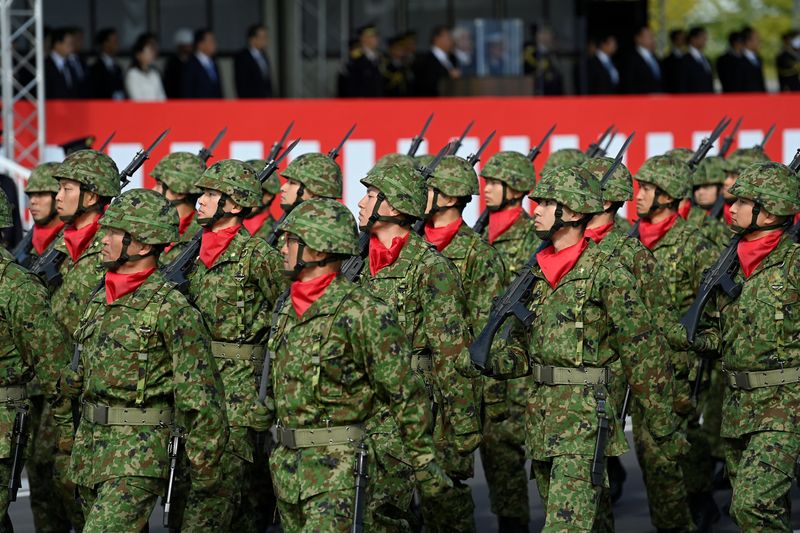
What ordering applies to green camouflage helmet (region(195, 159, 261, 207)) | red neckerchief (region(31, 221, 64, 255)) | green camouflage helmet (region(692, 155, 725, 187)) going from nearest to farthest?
green camouflage helmet (region(195, 159, 261, 207)) < red neckerchief (region(31, 221, 64, 255)) < green camouflage helmet (region(692, 155, 725, 187))

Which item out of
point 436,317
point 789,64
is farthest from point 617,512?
point 789,64

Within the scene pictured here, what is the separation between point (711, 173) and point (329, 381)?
7.10m

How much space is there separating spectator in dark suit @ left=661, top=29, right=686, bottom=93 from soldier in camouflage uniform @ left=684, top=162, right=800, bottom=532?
38.4 ft

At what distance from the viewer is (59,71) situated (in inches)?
707

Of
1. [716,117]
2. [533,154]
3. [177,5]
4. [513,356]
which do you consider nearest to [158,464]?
[513,356]

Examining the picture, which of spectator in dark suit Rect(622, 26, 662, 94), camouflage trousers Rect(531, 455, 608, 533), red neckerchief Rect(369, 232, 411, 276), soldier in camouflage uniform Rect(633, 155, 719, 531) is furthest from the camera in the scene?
spectator in dark suit Rect(622, 26, 662, 94)

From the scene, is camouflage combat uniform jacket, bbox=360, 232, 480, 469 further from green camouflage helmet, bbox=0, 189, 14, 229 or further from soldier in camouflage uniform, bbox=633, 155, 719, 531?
green camouflage helmet, bbox=0, 189, 14, 229

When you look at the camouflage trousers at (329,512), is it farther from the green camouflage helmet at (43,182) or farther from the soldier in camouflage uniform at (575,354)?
the green camouflage helmet at (43,182)

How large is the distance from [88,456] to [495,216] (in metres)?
4.71

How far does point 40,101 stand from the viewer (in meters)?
16.5

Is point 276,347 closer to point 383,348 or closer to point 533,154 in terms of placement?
point 383,348

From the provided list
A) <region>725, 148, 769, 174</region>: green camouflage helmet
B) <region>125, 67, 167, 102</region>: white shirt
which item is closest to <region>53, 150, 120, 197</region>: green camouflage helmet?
<region>725, 148, 769, 174</region>: green camouflage helmet

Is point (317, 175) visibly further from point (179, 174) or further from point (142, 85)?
point (142, 85)

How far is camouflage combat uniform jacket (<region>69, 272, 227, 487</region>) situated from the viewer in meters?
8.11
